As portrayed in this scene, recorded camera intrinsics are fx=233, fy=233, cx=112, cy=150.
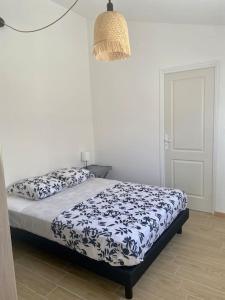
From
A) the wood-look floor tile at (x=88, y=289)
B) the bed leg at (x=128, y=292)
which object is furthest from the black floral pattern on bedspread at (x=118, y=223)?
the wood-look floor tile at (x=88, y=289)

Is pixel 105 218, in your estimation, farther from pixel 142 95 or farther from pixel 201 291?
pixel 142 95

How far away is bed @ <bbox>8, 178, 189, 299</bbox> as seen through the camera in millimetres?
1881

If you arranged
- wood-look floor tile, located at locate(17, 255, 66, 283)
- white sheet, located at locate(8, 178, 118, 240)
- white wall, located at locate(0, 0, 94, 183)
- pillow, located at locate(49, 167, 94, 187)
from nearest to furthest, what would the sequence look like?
wood-look floor tile, located at locate(17, 255, 66, 283) → white sheet, located at locate(8, 178, 118, 240) → white wall, located at locate(0, 0, 94, 183) → pillow, located at locate(49, 167, 94, 187)

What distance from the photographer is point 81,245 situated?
2.03 m

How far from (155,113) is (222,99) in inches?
38.5

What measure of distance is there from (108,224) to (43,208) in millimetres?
839

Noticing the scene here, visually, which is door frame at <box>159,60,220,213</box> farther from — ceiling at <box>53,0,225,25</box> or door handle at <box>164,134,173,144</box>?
ceiling at <box>53,0,225,25</box>

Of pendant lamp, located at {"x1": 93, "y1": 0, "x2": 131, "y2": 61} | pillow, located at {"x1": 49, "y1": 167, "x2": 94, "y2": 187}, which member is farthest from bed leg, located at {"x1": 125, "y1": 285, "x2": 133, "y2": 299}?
pendant lamp, located at {"x1": 93, "y1": 0, "x2": 131, "y2": 61}

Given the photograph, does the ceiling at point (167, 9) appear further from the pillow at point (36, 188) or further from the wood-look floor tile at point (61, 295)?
the wood-look floor tile at point (61, 295)

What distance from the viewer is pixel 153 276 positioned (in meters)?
2.20

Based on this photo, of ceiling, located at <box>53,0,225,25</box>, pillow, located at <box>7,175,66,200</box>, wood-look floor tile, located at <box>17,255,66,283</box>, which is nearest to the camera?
wood-look floor tile, located at <box>17,255,66,283</box>

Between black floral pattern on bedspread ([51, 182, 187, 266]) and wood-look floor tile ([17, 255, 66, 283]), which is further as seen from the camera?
wood-look floor tile ([17, 255, 66, 283])

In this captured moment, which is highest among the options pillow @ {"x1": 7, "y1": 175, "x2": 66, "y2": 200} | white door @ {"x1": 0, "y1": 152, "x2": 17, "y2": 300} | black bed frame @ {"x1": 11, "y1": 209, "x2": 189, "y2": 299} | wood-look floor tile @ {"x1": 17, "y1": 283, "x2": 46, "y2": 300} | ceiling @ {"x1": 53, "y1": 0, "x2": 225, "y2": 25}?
ceiling @ {"x1": 53, "y1": 0, "x2": 225, "y2": 25}

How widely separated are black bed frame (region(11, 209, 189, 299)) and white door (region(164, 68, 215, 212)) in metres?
0.99
